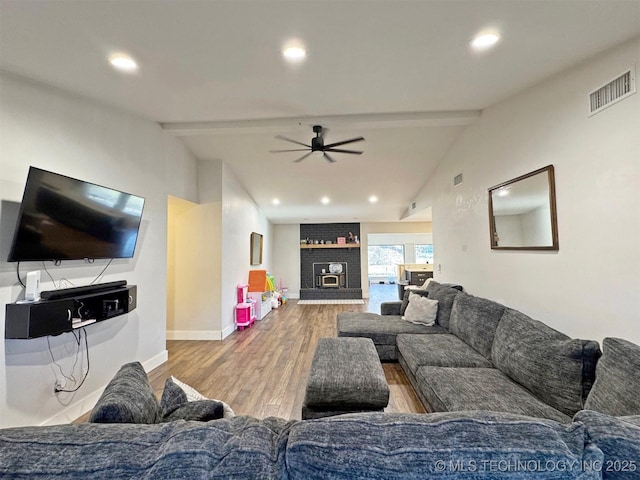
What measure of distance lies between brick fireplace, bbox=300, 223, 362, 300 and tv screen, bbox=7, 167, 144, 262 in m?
6.23

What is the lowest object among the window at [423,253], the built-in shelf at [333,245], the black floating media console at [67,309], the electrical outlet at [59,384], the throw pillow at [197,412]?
the electrical outlet at [59,384]

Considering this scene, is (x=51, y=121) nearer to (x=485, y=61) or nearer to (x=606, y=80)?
(x=485, y=61)

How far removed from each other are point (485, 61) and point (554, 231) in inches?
54.9

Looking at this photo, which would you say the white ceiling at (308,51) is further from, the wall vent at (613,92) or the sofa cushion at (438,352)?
the sofa cushion at (438,352)

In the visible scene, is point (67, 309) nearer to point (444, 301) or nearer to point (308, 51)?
point (308, 51)

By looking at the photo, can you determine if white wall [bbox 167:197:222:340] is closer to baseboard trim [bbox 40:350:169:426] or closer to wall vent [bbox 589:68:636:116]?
baseboard trim [bbox 40:350:169:426]

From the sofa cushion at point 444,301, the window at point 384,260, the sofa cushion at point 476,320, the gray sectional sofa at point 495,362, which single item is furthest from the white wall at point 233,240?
the window at point 384,260

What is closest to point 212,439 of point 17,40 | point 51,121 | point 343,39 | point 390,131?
point 343,39

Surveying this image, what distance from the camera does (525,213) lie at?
2.63 metres

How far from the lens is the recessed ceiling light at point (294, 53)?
78.7 inches

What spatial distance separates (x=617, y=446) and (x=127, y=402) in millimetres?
1340

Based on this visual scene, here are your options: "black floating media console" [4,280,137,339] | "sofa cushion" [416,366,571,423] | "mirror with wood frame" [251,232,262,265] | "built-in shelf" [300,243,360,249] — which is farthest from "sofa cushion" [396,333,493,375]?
"built-in shelf" [300,243,360,249]

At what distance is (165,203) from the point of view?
11.9ft

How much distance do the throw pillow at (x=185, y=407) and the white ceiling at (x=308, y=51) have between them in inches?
76.2
